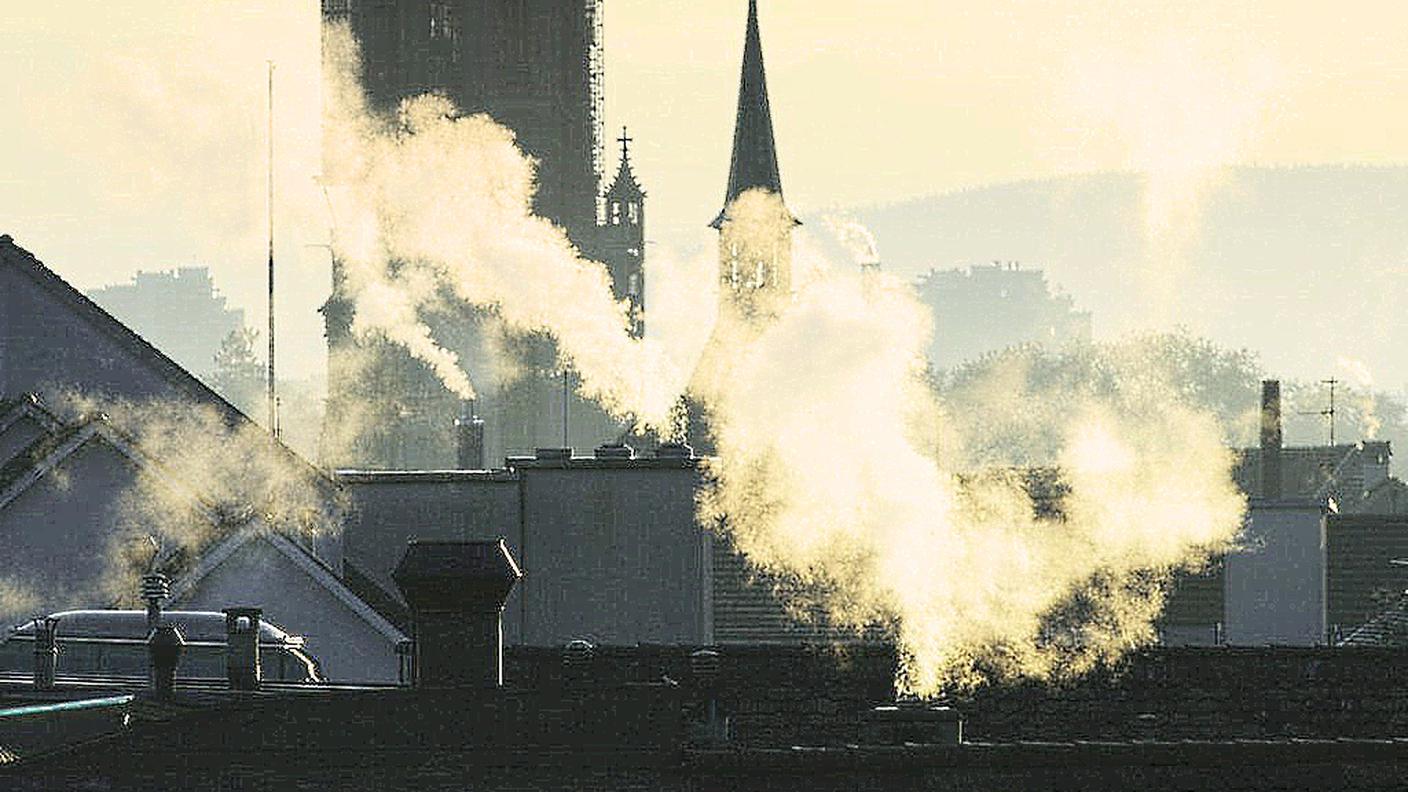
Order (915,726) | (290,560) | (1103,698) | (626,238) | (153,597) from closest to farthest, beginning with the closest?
(915,726) < (153,597) < (1103,698) < (290,560) < (626,238)

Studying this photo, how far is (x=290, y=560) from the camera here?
4175 centimetres

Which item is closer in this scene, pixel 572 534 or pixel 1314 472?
pixel 572 534

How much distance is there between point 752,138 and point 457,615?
302 ft

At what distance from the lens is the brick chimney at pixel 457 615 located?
79.6 ft

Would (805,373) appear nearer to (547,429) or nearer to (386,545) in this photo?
(386,545)

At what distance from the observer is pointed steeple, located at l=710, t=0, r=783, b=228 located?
115 metres

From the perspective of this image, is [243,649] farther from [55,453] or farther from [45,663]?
[55,453]

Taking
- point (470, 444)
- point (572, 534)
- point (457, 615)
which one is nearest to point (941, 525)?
point (572, 534)

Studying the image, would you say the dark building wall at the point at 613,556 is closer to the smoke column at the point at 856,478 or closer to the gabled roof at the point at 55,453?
the smoke column at the point at 856,478

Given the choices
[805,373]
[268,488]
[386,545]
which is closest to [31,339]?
[268,488]

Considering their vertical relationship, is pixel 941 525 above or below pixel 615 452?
below

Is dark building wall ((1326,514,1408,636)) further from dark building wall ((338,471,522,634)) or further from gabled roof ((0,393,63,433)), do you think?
gabled roof ((0,393,63,433))

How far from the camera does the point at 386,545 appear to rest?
5666 cm

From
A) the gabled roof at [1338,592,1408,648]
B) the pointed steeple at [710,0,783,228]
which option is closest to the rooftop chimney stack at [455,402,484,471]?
the gabled roof at [1338,592,1408,648]
